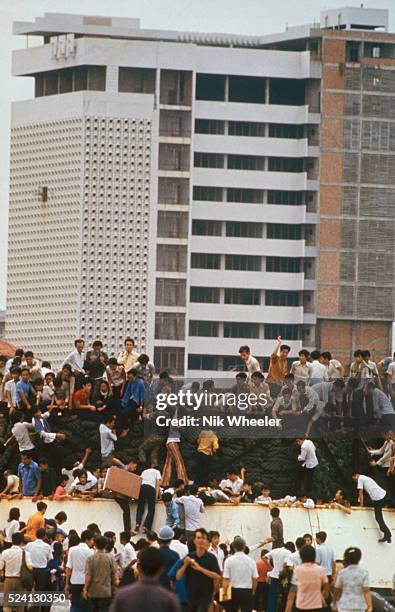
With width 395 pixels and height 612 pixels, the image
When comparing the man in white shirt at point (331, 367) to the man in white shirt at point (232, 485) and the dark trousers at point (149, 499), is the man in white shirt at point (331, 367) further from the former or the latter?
the dark trousers at point (149, 499)

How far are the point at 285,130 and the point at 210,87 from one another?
5616 mm

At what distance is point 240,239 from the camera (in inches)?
5448

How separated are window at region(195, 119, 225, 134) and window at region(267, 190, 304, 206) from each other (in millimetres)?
5291

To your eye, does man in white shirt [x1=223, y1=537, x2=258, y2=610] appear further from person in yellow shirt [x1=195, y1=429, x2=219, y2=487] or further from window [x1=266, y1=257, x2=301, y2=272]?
window [x1=266, y1=257, x2=301, y2=272]

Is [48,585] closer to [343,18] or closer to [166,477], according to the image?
[166,477]

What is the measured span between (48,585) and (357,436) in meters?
10.5

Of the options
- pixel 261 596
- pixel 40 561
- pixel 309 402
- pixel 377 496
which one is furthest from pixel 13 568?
pixel 309 402

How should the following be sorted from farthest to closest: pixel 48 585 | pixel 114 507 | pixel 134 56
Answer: pixel 134 56 < pixel 114 507 < pixel 48 585

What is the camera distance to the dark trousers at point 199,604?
27.0 m

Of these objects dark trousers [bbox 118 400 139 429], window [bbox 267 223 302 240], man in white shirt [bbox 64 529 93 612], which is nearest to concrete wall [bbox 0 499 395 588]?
dark trousers [bbox 118 400 139 429]

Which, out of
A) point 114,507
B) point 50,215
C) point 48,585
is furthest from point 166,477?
point 50,215

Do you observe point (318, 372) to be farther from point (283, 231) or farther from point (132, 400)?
point (283, 231)

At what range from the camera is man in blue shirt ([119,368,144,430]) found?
132 ft

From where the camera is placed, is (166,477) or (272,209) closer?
(166,477)
